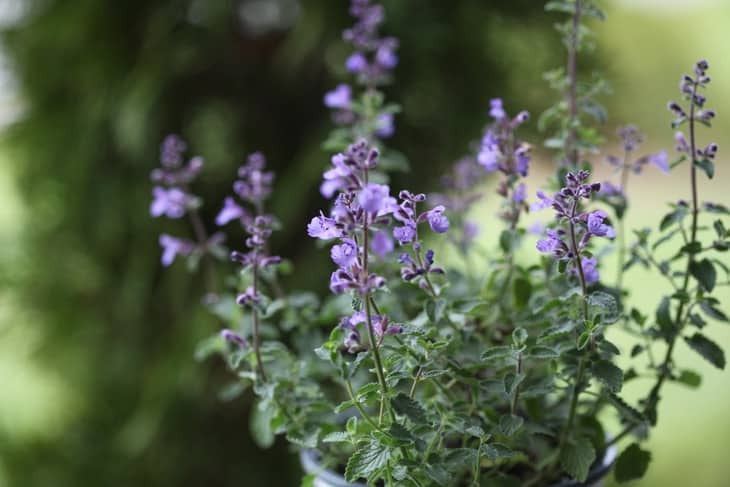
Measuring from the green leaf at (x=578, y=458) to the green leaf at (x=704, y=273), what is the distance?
0.18 metres

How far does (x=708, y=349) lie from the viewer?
0.71 metres

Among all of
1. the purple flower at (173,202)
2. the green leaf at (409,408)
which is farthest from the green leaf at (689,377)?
the purple flower at (173,202)

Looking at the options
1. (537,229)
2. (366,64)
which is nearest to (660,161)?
(537,229)

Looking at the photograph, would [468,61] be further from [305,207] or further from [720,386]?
[720,386]

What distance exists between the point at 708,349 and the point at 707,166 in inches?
6.9

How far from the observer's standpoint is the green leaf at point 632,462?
699 millimetres

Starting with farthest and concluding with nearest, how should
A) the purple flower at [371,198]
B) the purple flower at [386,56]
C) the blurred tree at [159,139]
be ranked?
the blurred tree at [159,139]
the purple flower at [386,56]
the purple flower at [371,198]

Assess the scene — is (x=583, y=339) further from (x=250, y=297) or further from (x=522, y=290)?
(x=250, y=297)

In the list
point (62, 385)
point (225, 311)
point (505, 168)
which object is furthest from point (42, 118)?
point (505, 168)

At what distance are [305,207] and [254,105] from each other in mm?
241

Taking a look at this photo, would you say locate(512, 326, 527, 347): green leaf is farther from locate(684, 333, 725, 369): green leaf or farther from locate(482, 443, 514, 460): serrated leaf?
locate(684, 333, 725, 369): green leaf

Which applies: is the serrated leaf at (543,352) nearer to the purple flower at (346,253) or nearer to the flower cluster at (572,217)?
the flower cluster at (572,217)

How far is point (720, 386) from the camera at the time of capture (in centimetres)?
199

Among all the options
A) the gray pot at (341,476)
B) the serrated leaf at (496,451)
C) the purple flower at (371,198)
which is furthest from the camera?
the gray pot at (341,476)
